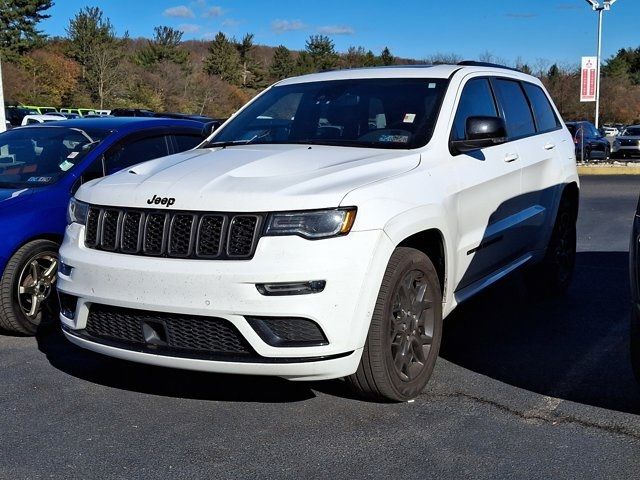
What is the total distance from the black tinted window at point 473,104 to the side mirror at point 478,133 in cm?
11

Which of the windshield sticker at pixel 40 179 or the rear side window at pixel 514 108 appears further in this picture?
the windshield sticker at pixel 40 179

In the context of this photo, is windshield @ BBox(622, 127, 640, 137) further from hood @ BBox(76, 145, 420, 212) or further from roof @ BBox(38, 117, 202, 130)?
hood @ BBox(76, 145, 420, 212)

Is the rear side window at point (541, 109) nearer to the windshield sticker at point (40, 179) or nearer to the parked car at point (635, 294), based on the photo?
the parked car at point (635, 294)

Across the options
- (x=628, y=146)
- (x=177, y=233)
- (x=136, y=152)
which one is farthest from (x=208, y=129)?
(x=628, y=146)

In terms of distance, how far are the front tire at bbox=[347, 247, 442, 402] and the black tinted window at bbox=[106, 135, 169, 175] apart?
316cm

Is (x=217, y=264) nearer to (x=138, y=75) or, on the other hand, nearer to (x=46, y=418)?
(x=46, y=418)

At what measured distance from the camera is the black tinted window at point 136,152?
6371 mm

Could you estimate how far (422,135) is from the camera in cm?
471

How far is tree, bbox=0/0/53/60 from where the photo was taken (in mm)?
67000

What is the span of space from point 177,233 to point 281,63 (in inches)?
3748

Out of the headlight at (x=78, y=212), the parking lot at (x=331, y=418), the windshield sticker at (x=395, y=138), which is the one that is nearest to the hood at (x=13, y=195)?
the parking lot at (x=331, y=418)

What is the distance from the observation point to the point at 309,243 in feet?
11.8

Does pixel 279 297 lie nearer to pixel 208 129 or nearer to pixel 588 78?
pixel 208 129

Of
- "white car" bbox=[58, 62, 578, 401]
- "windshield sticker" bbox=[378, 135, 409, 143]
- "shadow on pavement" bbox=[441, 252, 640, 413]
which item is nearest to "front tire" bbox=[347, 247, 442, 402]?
"white car" bbox=[58, 62, 578, 401]
